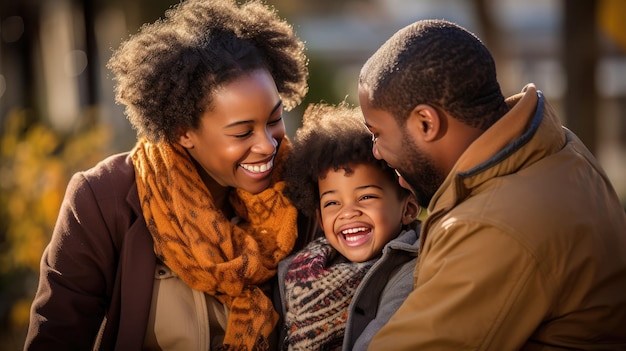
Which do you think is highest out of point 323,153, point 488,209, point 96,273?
point 323,153

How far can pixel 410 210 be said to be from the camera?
3338mm

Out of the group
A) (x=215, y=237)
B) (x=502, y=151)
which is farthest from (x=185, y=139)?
(x=502, y=151)

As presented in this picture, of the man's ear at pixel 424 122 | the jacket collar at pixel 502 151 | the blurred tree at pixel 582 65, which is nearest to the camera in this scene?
the jacket collar at pixel 502 151

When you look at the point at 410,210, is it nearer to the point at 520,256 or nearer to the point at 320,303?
the point at 320,303

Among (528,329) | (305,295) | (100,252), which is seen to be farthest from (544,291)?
(100,252)

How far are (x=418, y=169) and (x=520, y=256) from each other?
23.4 inches

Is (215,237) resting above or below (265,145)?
below

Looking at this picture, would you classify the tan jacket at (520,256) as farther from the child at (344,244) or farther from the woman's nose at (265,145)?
the woman's nose at (265,145)

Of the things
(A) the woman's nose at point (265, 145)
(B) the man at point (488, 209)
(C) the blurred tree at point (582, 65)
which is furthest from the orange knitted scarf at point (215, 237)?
(C) the blurred tree at point (582, 65)

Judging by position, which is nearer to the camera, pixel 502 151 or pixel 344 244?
pixel 502 151

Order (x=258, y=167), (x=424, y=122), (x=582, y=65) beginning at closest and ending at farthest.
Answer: (x=424, y=122) < (x=258, y=167) < (x=582, y=65)

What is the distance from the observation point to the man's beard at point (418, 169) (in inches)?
106

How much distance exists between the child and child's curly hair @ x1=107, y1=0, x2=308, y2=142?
1.55ft

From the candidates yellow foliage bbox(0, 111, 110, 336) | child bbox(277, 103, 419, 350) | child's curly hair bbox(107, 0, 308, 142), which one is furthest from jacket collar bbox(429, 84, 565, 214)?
yellow foliage bbox(0, 111, 110, 336)
